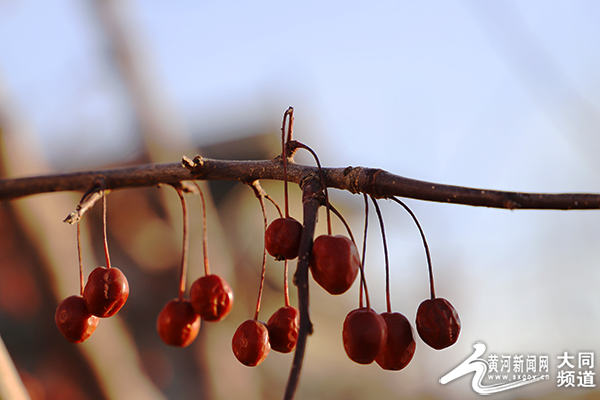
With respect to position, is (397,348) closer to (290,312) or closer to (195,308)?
(290,312)

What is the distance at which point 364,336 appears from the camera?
703 millimetres

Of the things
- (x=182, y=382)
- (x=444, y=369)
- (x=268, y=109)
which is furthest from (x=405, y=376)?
(x=268, y=109)

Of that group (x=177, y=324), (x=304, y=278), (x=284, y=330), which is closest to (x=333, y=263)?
(x=304, y=278)

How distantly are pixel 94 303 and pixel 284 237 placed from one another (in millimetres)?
498

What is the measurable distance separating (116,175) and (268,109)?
4836 mm

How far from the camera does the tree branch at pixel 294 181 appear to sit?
57 centimetres

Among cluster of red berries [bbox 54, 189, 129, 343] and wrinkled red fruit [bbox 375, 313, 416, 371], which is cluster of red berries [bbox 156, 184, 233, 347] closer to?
cluster of red berries [bbox 54, 189, 129, 343]

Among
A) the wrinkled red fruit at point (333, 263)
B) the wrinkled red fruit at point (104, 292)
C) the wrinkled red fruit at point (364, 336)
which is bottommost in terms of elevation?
the wrinkled red fruit at point (364, 336)

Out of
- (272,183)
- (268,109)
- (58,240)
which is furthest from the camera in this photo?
(268,109)

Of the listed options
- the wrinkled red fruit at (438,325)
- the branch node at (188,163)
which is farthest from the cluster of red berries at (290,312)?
the branch node at (188,163)

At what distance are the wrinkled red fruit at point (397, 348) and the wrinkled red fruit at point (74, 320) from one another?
67 centimetres

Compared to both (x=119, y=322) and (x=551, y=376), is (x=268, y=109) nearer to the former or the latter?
(x=119, y=322)

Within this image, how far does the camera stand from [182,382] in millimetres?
4059

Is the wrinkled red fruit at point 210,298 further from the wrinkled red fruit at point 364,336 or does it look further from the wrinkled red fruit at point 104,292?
the wrinkled red fruit at point 364,336
